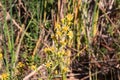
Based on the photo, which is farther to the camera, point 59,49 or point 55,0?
point 55,0

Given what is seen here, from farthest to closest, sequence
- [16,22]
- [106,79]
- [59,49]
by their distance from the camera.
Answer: [16,22] < [106,79] < [59,49]

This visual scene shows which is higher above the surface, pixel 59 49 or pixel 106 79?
pixel 59 49

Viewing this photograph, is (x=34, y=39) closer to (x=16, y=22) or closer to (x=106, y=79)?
(x=16, y=22)

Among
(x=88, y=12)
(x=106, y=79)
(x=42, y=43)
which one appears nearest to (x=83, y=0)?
(x=88, y=12)

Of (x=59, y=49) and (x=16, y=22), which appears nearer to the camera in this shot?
(x=59, y=49)

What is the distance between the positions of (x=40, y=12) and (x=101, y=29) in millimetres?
424

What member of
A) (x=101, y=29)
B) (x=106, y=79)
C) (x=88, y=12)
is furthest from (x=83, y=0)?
(x=106, y=79)

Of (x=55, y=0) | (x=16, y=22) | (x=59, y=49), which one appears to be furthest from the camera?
(x=16, y=22)

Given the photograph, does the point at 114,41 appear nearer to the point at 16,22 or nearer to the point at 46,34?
the point at 46,34

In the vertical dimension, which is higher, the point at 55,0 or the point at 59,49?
the point at 55,0

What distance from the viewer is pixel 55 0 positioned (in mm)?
2189

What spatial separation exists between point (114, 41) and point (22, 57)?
58 cm

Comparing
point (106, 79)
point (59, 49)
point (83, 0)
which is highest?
point (83, 0)

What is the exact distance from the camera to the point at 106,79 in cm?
205
